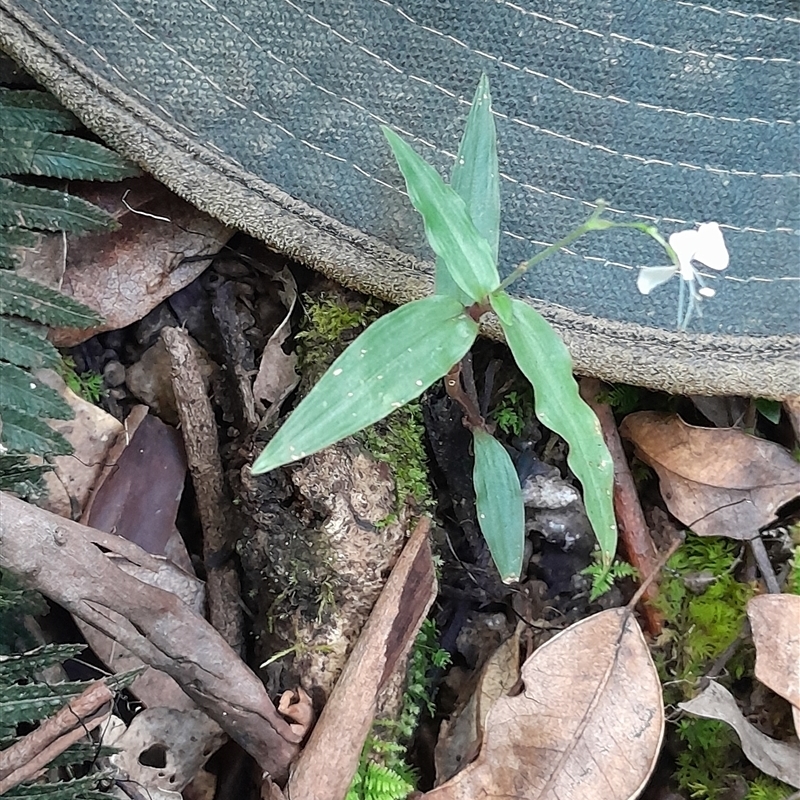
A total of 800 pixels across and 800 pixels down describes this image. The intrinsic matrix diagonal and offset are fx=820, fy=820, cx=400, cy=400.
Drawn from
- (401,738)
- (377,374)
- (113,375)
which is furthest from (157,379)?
(401,738)

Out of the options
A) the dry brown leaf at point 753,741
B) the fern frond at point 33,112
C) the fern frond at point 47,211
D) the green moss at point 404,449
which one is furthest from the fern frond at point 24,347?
the dry brown leaf at point 753,741

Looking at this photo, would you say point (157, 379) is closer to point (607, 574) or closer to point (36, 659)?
point (36, 659)

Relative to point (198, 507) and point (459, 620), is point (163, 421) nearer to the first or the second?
point (198, 507)

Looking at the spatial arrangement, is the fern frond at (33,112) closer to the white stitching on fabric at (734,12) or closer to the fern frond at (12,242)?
the fern frond at (12,242)

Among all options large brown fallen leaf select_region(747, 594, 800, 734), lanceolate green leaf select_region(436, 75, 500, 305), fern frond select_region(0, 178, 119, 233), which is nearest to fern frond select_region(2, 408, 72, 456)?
fern frond select_region(0, 178, 119, 233)

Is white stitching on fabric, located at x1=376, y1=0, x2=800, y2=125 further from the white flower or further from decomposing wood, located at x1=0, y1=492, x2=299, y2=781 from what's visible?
decomposing wood, located at x1=0, y1=492, x2=299, y2=781

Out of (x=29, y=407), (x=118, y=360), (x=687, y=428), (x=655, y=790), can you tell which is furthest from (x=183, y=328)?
(x=655, y=790)

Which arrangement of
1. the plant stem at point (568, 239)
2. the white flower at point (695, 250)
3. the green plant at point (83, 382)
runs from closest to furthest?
1. the plant stem at point (568, 239)
2. the white flower at point (695, 250)
3. the green plant at point (83, 382)
